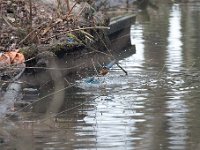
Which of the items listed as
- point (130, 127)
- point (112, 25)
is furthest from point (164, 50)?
point (130, 127)

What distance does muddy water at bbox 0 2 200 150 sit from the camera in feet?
23.4

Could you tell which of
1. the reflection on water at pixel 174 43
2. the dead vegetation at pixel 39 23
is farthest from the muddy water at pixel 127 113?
the dead vegetation at pixel 39 23

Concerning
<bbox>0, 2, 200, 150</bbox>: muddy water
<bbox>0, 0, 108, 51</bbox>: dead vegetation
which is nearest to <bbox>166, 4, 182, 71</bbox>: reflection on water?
<bbox>0, 2, 200, 150</bbox>: muddy water

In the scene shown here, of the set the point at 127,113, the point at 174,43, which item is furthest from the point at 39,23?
the point at 127,113

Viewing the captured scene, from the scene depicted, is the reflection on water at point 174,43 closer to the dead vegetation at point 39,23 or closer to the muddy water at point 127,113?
the muddy water at point 127,113

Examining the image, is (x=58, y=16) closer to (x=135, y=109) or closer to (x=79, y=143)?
(x=135, y=109)

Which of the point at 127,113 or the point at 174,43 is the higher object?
the point at 127,113

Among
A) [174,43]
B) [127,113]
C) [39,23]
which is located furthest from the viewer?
[174,43]

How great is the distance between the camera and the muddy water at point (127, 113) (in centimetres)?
712

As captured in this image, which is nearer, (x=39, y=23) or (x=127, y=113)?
(x=127, y=113)

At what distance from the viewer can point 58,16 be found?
41.4 ft

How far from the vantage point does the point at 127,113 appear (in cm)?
863

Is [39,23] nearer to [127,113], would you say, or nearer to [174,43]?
[174,43]

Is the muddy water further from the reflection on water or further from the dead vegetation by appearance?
the dead vegetation
